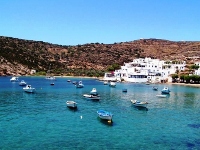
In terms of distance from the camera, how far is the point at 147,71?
152m

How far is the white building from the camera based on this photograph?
486 ft

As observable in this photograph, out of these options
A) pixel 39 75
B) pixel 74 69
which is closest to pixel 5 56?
pixel 39 75

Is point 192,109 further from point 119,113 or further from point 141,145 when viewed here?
point 141,145

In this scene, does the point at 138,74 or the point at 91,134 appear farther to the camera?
the point at 138,74

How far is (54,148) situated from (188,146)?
15.7 metres

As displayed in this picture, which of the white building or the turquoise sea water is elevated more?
the white building

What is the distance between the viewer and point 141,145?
107 feet

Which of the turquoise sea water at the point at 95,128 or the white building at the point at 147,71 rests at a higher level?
the white building at the point at 147,71

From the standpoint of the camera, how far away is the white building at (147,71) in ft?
486

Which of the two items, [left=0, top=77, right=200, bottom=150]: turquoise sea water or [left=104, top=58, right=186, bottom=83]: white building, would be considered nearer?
[left=0, top=77, right=200, bottom=150]: turquoise sea water

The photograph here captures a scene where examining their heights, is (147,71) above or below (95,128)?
above

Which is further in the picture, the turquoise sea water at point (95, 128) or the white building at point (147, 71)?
the white building at point (147, 71)

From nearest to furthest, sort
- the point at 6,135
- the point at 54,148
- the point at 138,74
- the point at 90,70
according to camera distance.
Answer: the point at 54,148 → the point at 6,135 → the point at 138,74 → the point at 90,70

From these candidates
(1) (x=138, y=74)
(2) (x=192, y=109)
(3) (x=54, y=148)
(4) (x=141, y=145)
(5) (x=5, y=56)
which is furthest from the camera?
(5) (x=5, y=56)
